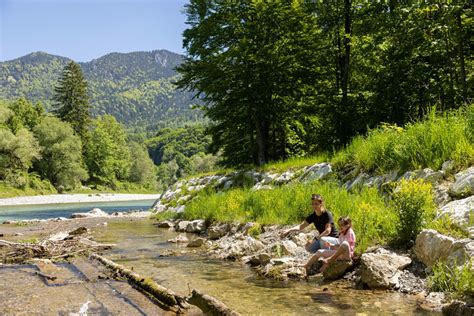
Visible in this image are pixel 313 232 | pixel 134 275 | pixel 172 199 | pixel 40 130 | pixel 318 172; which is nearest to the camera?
pixel 134 275

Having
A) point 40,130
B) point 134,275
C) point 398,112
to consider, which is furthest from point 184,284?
point 40,130

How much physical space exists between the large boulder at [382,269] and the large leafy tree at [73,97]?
286 ft

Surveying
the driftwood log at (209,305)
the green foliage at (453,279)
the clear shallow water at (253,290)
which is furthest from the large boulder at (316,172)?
the driftwood log at (209,305)

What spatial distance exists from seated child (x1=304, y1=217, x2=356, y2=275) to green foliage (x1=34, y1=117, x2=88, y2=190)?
71.1 meters

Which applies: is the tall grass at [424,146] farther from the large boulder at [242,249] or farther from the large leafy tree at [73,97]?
the large leafy tree at [73,97]

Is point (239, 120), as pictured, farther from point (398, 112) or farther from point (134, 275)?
point (134, 275)

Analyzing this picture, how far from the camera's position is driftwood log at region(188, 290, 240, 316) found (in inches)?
220

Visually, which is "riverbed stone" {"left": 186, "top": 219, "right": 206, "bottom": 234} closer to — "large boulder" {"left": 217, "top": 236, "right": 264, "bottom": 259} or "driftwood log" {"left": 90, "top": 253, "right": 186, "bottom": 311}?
"large boulder" {"left": 217, "top": 236, "right": 264, "bottom": 259}

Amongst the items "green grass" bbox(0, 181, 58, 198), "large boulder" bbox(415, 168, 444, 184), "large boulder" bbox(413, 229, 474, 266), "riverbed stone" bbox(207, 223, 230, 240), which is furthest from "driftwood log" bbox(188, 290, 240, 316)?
"green grass" bbox(0, 181, 58, 198)

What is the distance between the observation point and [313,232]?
35.9 ft

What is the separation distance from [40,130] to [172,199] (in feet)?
179

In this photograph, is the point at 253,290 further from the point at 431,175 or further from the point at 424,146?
the point at 424,146

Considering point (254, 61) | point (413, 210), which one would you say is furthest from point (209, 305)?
point (254, 61)

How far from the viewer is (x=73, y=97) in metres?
85.9
